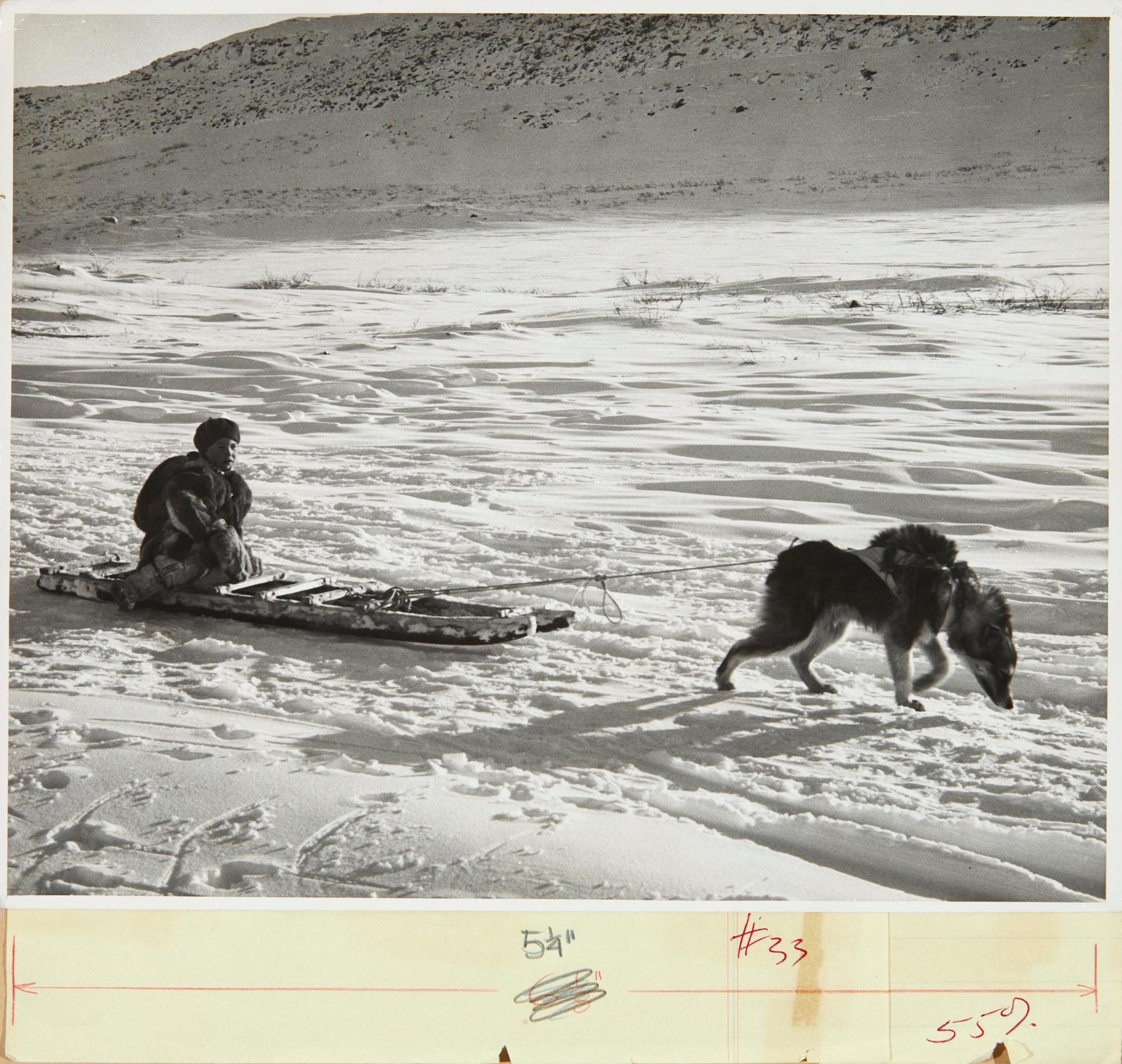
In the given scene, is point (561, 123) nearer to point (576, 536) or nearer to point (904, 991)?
point (576, 536)

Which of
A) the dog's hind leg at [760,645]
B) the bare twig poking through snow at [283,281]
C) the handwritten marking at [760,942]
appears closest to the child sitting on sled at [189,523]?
the bare twig poking through snow at [283,281]

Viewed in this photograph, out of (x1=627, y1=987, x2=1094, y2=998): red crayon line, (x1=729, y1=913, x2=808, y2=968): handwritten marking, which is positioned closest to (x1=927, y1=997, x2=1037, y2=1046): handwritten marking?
(x1=627, y1=987, x2=1094, y2=998): red crayon line

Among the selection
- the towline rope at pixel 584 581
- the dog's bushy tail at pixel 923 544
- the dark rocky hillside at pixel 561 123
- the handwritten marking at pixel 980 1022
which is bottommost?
the handwritten marking at pixel 980 1022

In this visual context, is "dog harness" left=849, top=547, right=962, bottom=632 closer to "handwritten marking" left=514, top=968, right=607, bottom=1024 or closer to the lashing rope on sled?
the lashing rope on sled

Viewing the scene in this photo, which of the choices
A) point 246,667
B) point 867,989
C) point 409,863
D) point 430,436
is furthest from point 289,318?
point 867,989

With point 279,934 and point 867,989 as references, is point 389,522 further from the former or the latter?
point 867,989

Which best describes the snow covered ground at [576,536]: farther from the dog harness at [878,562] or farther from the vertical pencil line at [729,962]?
the dog harness at [878,562]

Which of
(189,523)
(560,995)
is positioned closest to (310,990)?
(560,995)
